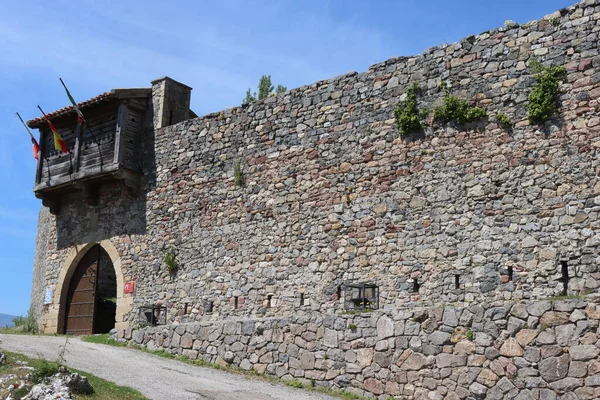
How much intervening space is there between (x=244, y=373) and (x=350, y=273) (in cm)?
279

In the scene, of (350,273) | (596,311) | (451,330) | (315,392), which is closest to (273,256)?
(350,273)

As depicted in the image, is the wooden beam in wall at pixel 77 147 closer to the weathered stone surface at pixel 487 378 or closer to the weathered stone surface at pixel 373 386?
the weathered stone surface at pixel 373 386

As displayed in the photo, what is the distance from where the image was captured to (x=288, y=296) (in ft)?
50.8

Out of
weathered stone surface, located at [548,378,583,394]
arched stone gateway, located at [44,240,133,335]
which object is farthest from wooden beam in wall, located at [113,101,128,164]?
weathered stone surface, located at [548,378,583,394]

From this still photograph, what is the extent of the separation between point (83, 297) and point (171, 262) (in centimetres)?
376

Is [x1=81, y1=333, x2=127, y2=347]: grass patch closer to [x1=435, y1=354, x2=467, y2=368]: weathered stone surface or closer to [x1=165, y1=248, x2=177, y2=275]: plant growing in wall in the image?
[x1=165, y1=248, x2=177, y2=275]: plant growing in wall

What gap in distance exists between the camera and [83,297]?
2006cm

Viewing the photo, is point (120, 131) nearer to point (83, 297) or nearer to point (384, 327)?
point (83, 297)

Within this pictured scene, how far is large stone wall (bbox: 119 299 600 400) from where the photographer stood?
34.1ft

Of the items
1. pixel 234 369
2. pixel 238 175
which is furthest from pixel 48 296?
pixel 234 369

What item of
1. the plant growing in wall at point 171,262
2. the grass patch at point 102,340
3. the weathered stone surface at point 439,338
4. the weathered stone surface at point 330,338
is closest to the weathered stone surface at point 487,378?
the weathered stone surface at point 439,338

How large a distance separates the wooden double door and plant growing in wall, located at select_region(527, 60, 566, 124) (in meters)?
11.8

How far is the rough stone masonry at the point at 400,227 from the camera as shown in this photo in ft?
37.5

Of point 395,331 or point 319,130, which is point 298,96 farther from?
point 395,331
